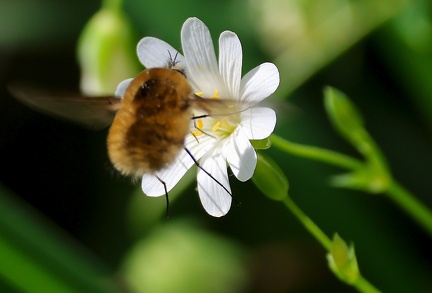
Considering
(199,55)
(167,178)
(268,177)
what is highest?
(199,55)

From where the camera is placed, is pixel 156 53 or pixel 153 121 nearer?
pixel 153 121

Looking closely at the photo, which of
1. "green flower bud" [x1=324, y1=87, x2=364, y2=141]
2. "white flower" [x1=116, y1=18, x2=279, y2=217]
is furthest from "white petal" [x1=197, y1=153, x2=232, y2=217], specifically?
"green flower bud" [x1=324, y1=87, x2=364, y2=141]

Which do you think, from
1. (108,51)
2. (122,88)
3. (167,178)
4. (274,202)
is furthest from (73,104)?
(274,202)

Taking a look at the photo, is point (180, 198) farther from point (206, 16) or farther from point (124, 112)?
point (124, 112)

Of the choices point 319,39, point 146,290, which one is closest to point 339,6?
point 319,39

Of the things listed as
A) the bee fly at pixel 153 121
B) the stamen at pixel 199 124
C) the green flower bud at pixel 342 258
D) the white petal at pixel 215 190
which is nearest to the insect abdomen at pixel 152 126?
the bee fly at pixel 153 121

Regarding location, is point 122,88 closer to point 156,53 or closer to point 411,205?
point 156,53

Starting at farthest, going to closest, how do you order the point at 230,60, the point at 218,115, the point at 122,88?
the point at 122,88 < the point at 230,60 < the point at 218,115

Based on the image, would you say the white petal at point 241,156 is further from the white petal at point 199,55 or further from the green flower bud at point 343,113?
the green flower bud at point 343,113
